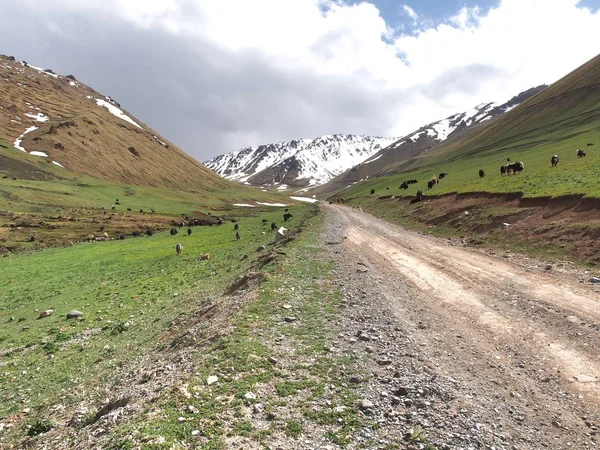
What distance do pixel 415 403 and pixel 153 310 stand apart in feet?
54.3

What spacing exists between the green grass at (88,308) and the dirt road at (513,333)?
5670mm

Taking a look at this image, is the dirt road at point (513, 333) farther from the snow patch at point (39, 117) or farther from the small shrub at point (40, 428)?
the snow patch at point (39, 117)

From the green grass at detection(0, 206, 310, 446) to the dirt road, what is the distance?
567 centimetres

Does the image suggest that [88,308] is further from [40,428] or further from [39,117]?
[39,117]

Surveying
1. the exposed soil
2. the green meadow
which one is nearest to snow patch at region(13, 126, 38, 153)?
the green meadow

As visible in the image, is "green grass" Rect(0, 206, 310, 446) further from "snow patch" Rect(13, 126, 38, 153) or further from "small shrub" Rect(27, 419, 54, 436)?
"snow patch" Rect(13, 126, 38, 153)

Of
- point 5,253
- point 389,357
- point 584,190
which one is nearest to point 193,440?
point 389,357

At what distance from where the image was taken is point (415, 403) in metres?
7.67

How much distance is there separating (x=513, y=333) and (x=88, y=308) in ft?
73.3

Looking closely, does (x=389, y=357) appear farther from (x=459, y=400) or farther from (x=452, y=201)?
(x=452, y=201)

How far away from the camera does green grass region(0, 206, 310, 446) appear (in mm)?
13016

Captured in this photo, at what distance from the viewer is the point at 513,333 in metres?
11.3

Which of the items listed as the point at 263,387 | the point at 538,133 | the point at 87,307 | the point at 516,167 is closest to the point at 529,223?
the point at 263,387

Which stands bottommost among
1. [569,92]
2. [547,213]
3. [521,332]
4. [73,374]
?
[73,374]
